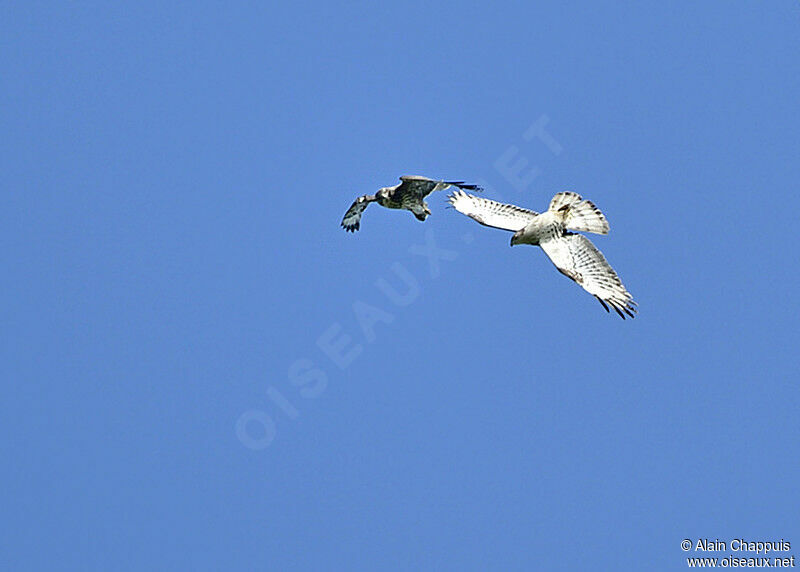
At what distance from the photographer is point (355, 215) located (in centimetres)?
2197

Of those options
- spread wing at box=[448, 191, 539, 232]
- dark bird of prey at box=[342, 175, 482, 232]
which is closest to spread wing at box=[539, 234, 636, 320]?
spread wing at box=[448, 191, 539, 232]

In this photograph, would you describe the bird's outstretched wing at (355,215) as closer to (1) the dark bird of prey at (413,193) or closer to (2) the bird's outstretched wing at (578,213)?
(1) the dark bird of prey at (413,193)

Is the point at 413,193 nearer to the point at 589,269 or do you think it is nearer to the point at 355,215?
the point at 355,215

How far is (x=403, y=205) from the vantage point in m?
19.6

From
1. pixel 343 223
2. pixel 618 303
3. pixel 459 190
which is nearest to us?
pixel 618 303

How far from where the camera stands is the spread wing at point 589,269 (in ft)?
51.6

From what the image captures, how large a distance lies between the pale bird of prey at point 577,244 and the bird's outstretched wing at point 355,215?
513cm

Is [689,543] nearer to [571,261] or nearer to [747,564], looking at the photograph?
[747,564]

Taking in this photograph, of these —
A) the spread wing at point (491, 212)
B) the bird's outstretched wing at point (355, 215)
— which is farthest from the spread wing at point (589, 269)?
the bird's outstretched wing at point (355, 215)

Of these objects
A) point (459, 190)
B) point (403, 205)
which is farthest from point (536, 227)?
point (403, 205)

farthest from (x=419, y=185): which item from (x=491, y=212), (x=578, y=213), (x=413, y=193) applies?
(x=578, y=213)

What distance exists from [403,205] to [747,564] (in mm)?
7490

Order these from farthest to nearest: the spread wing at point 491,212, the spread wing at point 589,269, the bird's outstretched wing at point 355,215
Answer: the bird's outstretched wing at point 355,215 < the spread wing at point 491,212 < the spread wing at point 589,269

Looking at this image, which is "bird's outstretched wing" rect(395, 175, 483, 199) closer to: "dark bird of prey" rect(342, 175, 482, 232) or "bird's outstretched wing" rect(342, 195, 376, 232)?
"dark bird of prey" rect(342, 175, 482, 232)
